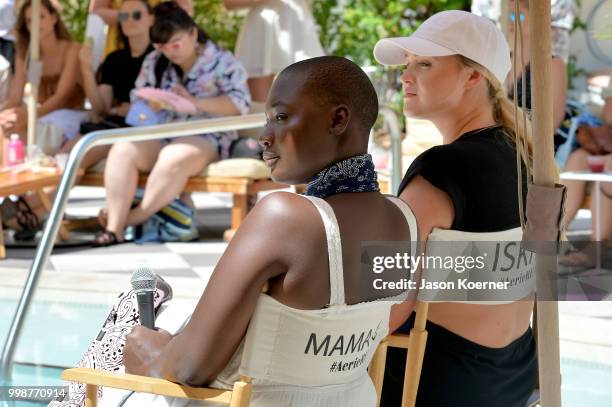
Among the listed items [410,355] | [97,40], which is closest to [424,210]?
[410,355]

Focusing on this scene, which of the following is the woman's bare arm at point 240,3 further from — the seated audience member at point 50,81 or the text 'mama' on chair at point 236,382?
the text 'mama' on chair at point 236,382

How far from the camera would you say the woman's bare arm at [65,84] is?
7297 millimetres

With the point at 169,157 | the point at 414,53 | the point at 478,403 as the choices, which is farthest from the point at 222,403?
the point at 169,157

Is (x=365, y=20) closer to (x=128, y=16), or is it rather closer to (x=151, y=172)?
(x=128, y=16)

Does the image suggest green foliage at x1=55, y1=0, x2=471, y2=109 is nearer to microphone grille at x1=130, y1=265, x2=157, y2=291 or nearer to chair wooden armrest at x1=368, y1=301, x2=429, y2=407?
chair wooden armrest at x1=368, y1=301, x2=429, y2=407

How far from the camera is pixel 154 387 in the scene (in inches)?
70.5

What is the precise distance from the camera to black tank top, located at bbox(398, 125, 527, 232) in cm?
219

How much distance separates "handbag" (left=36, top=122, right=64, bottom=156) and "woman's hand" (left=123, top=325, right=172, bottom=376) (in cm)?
525

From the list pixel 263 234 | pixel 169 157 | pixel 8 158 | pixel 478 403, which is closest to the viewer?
pixel 263 234

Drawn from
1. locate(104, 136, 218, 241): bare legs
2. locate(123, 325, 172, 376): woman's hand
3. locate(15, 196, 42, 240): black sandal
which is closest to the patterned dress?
locate(104, 136, 218, 241): bare legs

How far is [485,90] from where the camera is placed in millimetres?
2426

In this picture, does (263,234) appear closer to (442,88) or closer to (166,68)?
(442,88)

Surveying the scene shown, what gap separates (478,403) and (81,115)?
5395 millimetres

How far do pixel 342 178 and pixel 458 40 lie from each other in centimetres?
71
